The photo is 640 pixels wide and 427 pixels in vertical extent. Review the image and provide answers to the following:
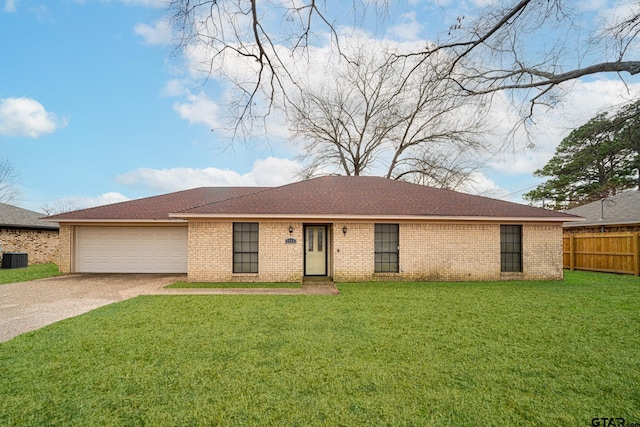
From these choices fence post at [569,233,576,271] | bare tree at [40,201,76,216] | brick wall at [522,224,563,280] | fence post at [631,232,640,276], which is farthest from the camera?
bare tree at [40,201,76,216]

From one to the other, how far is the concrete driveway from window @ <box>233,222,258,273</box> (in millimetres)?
2589

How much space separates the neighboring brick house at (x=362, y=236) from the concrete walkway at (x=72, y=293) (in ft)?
4.69

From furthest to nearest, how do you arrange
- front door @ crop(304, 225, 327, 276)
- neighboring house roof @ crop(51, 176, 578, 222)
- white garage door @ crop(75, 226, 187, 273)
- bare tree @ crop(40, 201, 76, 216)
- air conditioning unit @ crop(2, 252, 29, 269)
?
1. bare tree @ crop(40, 201, 76, 216)
2. air conditioning unit @ crop(2, 252, 29, 269)
3. white garage door @ crop(75, 226, 187, 273)
4. front door @ crop(304, 225, 327, 276)
5. neighboring house roof @ crop(51, 176, 578, 222)

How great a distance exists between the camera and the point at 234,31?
433cm

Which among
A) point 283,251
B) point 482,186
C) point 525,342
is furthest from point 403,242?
point 482,186

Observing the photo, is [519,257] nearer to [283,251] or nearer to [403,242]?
[403,242]

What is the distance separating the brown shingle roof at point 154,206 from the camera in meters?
12.9

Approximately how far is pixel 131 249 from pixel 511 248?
15.6 metres

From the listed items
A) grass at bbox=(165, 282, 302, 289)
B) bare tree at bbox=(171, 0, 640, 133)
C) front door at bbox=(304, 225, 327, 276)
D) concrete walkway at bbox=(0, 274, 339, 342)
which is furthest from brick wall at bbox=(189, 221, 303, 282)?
bare tree at bbox=(171, 0, 640, 133)

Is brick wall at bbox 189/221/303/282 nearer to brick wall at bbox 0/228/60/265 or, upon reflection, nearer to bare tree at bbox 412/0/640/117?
bare tree at bbox 412/0/640/117

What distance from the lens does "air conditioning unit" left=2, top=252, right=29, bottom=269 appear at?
49.6 feet

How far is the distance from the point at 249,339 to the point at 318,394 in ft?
6.76

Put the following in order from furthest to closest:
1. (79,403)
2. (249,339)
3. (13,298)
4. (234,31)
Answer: (13,298) → (249,339) → (234,31) → (79,403)

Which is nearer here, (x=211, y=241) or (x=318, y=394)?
(x=318, y=394)
